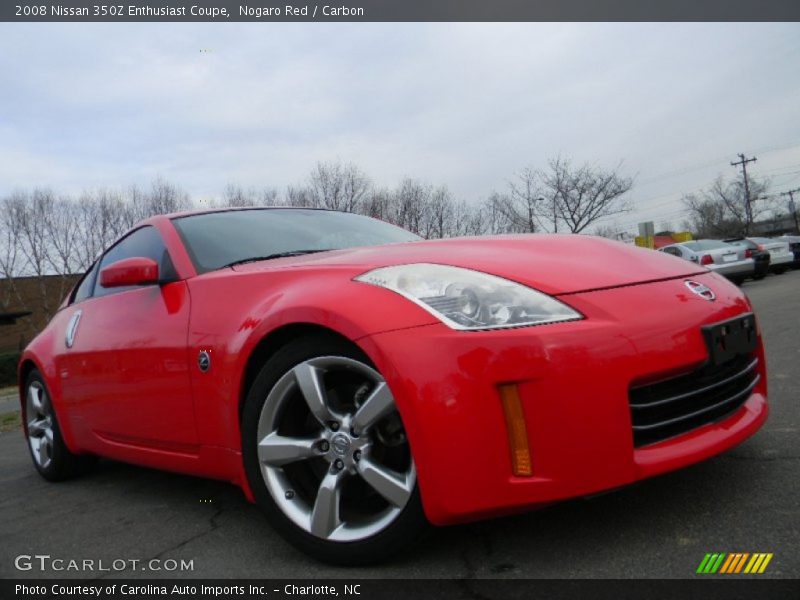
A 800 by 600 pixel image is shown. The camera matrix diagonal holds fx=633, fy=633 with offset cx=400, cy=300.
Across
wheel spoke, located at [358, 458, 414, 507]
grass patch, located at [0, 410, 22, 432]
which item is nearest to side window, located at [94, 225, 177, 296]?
wheel spoke, located at [358, 458, 414, 507]

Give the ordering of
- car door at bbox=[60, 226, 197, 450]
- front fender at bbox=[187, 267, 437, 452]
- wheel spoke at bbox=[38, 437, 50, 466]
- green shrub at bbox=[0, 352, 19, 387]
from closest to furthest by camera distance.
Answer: front fender at bbox=[187, 267, 437, 452], car door at bbox=[60, 226, 197, 450], wheel spoke at bbox=[38, 437, 50, 466], green shrub at bbox=[0, 352, 19, 387]

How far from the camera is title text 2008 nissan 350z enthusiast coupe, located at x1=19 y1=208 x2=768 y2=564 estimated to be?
1729 millimetres

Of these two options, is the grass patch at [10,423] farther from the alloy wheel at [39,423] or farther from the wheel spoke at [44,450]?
the wheel spoke at [44,450]

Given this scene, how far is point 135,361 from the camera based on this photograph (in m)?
2.73

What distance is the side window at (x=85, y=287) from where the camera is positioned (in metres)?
3.66

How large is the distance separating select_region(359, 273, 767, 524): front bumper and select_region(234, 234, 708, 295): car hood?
0.82ft

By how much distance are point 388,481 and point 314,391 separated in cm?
37

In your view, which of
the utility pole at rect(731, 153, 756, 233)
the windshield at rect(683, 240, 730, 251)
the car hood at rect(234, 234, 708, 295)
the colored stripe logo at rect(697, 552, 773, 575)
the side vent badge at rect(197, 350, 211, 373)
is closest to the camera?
the colored stripe logo at rect(697, 552, 773, 575)

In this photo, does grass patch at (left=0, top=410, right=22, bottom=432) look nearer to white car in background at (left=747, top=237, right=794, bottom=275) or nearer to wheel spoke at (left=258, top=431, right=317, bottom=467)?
wheel spoke at (left=258, top=431, right=317, bottom=467)

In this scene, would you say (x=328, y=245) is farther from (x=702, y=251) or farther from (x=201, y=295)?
(x=702, y=251)

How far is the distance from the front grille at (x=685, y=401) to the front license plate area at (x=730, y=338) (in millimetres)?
44

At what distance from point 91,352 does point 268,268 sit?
1.28 meters
